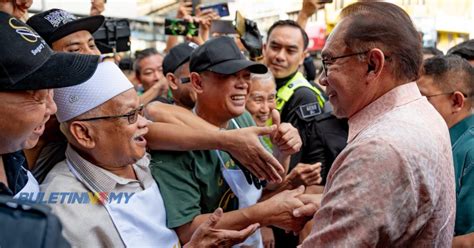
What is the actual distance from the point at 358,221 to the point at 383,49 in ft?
1.89

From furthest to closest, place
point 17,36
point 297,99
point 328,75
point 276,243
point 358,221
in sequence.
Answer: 1. point 297,99
2. point 276,243
3. point 328,75
4. point 358,221
5. point 17,36

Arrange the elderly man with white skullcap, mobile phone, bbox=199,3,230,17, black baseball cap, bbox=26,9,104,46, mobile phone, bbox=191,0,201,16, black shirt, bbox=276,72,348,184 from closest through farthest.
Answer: the elderly man with white skullcap < black baseball cap, bbox=26,9,104,46 < black shirt, bbox=276,72,348,184 < mobile phone, bbox=199,3,230,17 < mobile phone, bbox=191,0,201,16

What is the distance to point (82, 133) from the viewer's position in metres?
2.47

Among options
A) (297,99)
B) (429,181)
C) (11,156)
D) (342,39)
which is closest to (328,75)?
(342,39)

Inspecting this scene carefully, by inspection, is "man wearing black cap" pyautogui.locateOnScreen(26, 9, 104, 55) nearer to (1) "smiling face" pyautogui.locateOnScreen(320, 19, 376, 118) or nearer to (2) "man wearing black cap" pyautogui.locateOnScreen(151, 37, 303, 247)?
(2) "man wearing black cap" pyautogui.locateOnScreen(151, 37, 303, 247)

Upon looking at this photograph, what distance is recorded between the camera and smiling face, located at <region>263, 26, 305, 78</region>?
4.87 m

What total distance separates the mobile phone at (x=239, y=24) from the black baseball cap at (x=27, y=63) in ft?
10.2

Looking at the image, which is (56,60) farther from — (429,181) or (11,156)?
(429,181)

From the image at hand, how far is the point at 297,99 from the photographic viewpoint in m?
4.39

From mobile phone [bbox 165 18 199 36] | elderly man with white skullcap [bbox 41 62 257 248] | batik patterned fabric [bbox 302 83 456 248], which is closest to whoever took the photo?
batik patterned fabric [bbox 302 83 456 248]

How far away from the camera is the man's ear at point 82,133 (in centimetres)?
246

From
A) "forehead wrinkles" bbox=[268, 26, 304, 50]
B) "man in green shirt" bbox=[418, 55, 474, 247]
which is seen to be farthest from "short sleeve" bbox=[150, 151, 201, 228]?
"forehead wrinkles" bbox=[268, 26, 304, 50]

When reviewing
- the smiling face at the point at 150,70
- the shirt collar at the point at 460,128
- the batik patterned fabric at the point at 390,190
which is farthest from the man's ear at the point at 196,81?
the smiling face at the point at 150,70

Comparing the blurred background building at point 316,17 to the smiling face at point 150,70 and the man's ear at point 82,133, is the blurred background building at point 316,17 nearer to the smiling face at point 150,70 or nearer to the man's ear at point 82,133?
the smiling face at point 150,70
